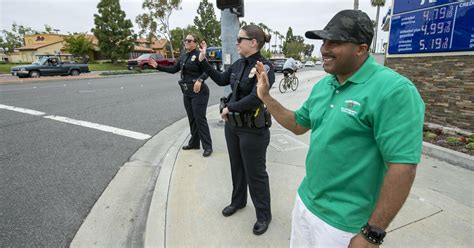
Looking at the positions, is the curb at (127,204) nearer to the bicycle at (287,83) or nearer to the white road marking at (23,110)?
the white road marking at (23,110)

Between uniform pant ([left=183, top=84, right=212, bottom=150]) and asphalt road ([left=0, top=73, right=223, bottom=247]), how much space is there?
1.29m

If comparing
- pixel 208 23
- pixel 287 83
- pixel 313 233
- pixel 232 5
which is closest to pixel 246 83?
pixel 313 233

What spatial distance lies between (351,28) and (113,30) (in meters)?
42.0

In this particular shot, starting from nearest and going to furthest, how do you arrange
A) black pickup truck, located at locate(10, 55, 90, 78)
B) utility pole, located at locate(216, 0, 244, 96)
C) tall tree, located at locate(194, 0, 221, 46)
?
utility pole, located at locate(216, 0, 244, 96) < black pickup truck, located at locate(10, 55, 90, 78) < tall tree, located at locate(194, 0, 221, 46)

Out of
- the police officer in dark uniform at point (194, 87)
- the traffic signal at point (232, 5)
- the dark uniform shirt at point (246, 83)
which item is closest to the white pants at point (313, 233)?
the dark uniform shirt at point (246, 83)

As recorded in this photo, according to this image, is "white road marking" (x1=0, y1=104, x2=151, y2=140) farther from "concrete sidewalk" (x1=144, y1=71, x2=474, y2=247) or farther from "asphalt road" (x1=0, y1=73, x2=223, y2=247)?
"concrete sidewalk" (x1=144, y1=71, x2=474, y2=247)

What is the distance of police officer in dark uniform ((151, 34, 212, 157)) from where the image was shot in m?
4.26

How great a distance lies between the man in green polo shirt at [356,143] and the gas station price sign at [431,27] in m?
4.84

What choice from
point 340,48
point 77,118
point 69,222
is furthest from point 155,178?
point 77,118

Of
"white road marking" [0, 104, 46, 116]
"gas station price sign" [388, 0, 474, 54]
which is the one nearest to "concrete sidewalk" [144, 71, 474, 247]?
"gas station price sign" [388, 0, 474, 54]

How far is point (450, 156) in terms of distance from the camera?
420cm

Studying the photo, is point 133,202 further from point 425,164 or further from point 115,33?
point 115,33

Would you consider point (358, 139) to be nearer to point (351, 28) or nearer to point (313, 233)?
point (351, 28)

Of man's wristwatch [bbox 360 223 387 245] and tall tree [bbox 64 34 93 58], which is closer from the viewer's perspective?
man's wristwatch [bbox 360 223 387 245]
